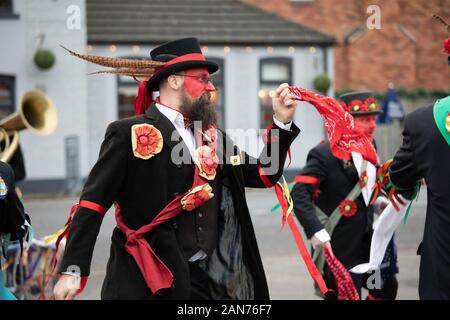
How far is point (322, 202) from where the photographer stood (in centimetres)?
662

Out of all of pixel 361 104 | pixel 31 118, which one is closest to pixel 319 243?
pixel 361 104

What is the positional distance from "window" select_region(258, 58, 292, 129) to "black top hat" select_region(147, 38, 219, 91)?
1740 cm

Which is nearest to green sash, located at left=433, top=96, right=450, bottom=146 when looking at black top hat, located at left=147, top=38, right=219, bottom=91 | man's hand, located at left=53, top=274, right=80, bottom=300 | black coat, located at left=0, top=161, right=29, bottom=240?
black top hat, located at left=147, top=38, right=219, bottom=91

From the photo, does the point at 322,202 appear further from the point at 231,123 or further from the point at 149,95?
the point at 231,123

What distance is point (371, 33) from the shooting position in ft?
77.6

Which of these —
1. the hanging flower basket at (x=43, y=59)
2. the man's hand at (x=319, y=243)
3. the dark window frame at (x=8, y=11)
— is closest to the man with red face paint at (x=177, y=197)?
the man's hand at (x=319, y=243)

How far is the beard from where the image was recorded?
4.53m

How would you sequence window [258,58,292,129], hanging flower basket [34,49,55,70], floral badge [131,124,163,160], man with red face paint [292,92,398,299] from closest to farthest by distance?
floral badge [131,124,163,160] → man with red face paint [292,92,398,299] → hanging flower basket [34,49,55,70] → window [258,58,292,129]

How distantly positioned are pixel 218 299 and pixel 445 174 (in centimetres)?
132

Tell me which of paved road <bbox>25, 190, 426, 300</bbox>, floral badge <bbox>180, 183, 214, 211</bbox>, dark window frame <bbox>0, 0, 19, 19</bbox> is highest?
dark window frame <bbox>0, 0, 19, 19</bbox>

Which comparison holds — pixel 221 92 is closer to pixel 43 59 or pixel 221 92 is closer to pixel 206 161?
pixel 43 59

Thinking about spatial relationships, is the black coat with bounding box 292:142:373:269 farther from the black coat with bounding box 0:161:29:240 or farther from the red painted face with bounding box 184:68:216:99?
the black coat with bounding box 0:161:29:240

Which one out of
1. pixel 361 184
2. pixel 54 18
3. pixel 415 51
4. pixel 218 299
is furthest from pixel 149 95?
pixel 415 51

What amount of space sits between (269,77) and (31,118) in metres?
13.0
